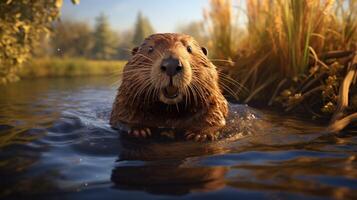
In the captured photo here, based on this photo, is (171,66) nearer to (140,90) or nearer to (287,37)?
(140,90)

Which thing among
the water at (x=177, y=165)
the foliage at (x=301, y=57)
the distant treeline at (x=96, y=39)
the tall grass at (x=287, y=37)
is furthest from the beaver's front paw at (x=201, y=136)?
the distant treeline at (x=96, y=39)

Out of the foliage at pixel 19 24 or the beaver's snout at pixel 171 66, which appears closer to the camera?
the beaver's snout at pixel 171 66

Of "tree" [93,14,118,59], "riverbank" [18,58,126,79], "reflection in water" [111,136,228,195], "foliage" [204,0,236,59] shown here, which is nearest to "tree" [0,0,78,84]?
"foliage" [204,0,236,59]

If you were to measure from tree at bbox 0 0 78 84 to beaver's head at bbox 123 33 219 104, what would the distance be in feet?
11.4

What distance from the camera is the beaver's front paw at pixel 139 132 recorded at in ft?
12.0

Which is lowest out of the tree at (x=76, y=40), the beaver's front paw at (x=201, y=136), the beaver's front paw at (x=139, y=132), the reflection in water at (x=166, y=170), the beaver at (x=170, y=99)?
the reflection in water at (x=166, y=170)

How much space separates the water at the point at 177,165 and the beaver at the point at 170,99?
249mm

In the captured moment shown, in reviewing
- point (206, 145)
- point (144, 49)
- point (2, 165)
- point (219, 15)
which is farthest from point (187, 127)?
point (219, 15)

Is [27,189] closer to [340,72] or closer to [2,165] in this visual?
[2,165]

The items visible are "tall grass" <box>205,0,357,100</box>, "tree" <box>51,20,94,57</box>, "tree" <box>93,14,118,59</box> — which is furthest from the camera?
"tree" <box>93,14,118,59</box>

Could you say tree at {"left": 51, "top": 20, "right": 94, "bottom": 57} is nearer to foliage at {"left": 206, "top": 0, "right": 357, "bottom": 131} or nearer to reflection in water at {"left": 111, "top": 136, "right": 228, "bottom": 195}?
foliage at {"left": 206, "top": 0, "right": 357, "bottom": 131}

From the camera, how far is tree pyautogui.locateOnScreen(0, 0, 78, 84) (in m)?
7.49

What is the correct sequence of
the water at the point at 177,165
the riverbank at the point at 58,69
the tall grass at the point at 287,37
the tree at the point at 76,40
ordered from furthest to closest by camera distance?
the tree at the point at 76,40
the riverbank at the point at 58,69
the tall grass at the point at 287,37
the water at the point at 177,165

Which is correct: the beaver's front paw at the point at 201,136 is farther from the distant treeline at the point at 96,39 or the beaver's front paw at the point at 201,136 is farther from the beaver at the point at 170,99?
the distant treeline at the point at 96,39
